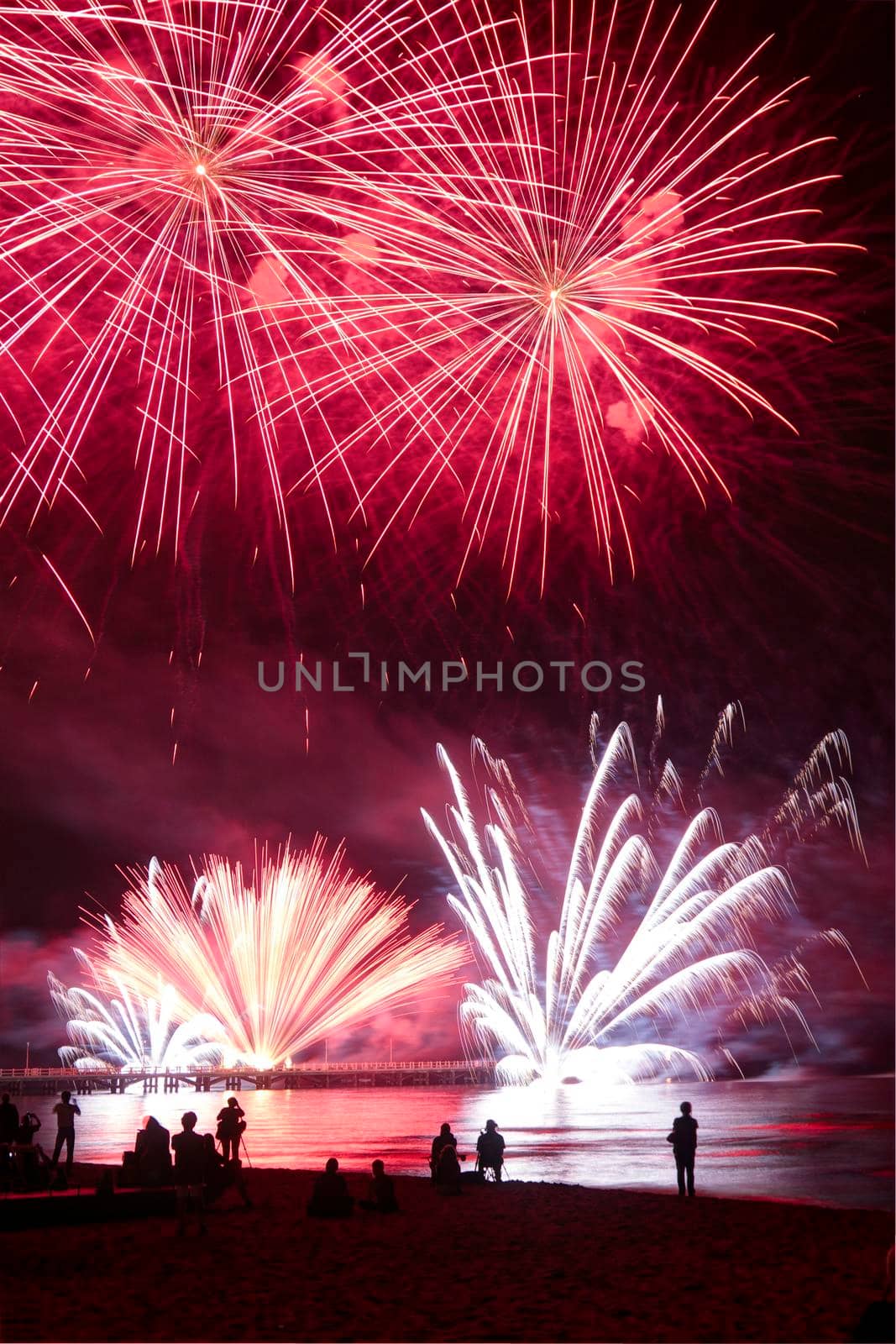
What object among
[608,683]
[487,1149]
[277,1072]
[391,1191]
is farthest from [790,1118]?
[277,1072]

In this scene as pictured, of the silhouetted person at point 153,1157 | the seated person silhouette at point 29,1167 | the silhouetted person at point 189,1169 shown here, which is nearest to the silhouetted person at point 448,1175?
the silhouetted person at point 153,1157

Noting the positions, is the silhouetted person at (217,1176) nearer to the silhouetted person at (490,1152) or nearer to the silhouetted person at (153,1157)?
the silhouetted person at (153,1157)

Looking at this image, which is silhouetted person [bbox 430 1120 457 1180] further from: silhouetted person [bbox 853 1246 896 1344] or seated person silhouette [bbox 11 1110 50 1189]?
silhouetted person [bbox 853 1246 896 1344]

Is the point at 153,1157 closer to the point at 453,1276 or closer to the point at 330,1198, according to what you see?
the point at 330,1198

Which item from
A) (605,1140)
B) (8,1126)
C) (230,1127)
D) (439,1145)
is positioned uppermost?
(8,1126)

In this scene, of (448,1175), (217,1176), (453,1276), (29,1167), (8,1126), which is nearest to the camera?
(453,1276)

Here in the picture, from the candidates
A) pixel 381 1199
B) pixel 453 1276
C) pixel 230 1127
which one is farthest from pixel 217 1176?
pixel 453 1276

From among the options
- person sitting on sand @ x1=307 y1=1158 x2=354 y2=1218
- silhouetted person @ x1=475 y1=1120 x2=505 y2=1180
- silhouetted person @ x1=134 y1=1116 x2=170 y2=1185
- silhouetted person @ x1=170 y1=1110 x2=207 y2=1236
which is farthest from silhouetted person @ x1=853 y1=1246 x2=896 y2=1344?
silhouetted person @ x1=475 y1=1120 x2=505 y2=1180
